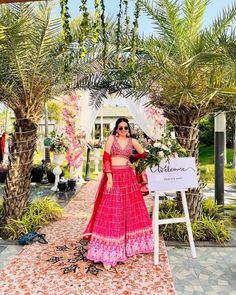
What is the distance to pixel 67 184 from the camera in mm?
8367

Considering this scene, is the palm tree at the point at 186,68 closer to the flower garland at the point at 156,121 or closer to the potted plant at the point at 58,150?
the potted plant at the point at 58,150

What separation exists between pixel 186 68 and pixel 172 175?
4.82 ft

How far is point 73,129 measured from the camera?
8.92m

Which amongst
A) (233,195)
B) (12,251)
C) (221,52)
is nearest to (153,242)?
(12,251)

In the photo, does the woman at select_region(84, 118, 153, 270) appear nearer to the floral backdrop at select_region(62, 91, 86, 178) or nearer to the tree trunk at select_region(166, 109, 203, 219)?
the tree trunk at select_region(166, 109, 203, 219)

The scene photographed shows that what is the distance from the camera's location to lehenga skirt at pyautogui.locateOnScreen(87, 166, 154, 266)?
3.75 metres

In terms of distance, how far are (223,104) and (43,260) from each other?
11.5 feet

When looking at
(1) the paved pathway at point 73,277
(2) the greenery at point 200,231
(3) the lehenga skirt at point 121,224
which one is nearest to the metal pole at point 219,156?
(2) the greenery at point 200,231

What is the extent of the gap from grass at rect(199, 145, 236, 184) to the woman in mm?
4036

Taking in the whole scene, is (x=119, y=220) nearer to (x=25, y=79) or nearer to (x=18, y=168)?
(x=18, y=168)

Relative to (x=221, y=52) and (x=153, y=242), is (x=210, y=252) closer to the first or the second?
(x=153, y=242)

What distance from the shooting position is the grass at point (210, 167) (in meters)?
10.6

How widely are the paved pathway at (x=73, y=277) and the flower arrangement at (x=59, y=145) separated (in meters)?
4.11

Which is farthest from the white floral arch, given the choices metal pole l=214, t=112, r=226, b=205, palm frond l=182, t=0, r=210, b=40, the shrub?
palm frond l=182, t=0, r=210, b=40
